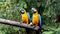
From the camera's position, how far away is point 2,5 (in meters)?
3.41

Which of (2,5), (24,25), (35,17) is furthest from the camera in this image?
(2,5)

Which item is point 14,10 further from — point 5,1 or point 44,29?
point 44,29

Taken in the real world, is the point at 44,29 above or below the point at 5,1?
below

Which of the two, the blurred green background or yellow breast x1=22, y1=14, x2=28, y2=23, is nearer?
yellow breast x1=22, y1=14, x2=28, y2=23

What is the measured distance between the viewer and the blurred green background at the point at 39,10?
10.2ft

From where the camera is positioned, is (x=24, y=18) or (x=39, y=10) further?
(x=39, y=10)

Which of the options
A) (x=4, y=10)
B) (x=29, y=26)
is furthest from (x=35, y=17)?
(x=4, y=10)

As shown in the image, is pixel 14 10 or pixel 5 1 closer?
pixel 14 10

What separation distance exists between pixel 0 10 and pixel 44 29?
2.98 ft

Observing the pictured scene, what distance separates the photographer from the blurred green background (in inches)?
122

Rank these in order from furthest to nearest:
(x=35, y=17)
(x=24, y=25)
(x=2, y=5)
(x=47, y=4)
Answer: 1. (x=2, y=5)
2. (x=47, y=4)
3. (x=35, y=17)
4. (x=24, y=25)

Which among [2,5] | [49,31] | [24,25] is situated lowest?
[49,31]

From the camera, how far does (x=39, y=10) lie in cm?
332

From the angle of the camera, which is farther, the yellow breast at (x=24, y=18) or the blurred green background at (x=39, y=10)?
the blurred green background at (x=39, y=10)
